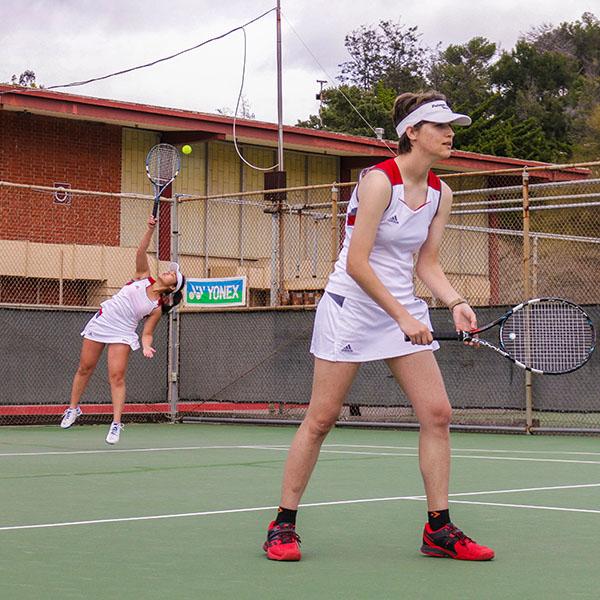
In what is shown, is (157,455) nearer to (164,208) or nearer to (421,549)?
(421,549)

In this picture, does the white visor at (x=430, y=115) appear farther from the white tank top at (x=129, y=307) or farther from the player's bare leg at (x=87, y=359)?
the player's bare leg at (x=87, y=359)

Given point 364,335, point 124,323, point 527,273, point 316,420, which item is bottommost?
point 316,420

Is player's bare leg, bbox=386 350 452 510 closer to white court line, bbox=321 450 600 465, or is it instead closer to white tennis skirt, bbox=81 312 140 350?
white court line, bbox=321 450 600 465

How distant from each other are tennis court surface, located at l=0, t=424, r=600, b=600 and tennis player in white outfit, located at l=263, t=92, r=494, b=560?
0.23m

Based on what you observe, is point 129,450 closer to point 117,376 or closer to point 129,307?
point 117,376

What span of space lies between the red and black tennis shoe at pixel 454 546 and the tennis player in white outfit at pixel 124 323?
7156 millimetres

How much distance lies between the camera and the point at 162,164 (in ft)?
52.9

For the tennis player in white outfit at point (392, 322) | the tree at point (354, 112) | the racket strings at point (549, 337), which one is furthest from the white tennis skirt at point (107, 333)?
the tree at point (354, 112)

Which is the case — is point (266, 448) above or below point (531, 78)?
below

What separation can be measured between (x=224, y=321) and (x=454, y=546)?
1195cm

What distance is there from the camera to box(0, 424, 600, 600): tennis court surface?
4969mm

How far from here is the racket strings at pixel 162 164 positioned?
15.9m

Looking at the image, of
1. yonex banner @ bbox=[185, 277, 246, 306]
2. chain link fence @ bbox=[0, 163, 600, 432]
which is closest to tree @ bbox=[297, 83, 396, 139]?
chain link fence @ bbox=[0, 163, 600, 432]

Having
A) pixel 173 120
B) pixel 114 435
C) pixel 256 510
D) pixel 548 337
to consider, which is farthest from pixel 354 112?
pixel 256 510
